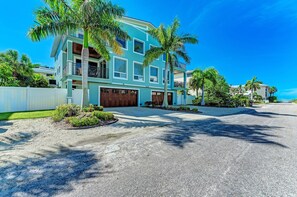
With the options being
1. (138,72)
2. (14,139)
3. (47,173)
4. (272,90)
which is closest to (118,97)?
(138,72)

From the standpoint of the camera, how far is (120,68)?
18906 mm

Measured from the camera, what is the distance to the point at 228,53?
4153 centimetres

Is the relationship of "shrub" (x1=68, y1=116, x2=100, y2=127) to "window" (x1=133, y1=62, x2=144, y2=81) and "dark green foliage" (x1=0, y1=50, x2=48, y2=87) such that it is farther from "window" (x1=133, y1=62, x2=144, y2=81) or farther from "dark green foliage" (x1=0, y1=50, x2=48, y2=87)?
"dark green foliage" (x1=0, y1=50, x2=48, y2=87)

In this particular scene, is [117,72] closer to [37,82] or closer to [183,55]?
[183,55]

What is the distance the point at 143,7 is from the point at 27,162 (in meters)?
18.8

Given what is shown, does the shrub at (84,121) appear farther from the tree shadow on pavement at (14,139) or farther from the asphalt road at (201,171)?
the asphalt road at (201,171)

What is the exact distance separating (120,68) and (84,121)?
12.3 m

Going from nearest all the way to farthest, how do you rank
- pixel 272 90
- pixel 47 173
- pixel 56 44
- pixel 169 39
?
pixel 47 173
pixel 169 39
pixel 56 44
pixel 272 90

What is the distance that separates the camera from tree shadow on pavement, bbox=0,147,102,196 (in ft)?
8.66

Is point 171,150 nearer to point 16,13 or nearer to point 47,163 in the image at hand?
point 47,163

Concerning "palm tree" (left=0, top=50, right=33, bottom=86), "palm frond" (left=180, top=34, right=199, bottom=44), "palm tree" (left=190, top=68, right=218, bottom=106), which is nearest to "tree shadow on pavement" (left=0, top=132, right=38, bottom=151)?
"palm tree" (left=0, top=50, right=33, bottom=86)

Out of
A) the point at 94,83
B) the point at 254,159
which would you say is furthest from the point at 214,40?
the point at 254,159

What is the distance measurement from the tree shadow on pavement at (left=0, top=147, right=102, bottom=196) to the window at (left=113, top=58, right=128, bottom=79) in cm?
1498

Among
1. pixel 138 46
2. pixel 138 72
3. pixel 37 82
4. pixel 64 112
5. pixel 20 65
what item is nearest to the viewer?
pixel 64 112
